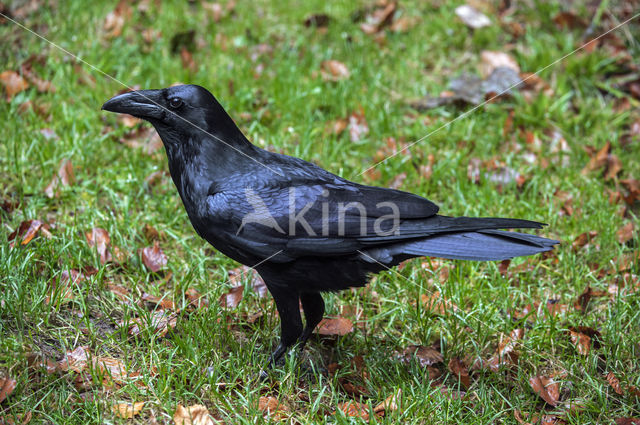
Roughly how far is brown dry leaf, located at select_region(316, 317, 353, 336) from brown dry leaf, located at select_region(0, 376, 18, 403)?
1.46 meters

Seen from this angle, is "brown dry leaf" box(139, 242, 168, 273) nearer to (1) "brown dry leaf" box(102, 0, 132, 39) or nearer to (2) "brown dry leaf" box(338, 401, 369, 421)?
(2) "brown dry leaf" box(338, 401, 369, 421)

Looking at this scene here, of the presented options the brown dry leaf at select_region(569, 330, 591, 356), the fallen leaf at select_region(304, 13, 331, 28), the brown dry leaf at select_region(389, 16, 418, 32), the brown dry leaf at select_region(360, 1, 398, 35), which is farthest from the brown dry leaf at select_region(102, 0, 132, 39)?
the brown dry leaf at select_region(569, 330, 591, 356)

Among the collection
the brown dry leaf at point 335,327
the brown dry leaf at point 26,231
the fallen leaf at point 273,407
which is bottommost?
Answer: the fallen leaf at point 273,407

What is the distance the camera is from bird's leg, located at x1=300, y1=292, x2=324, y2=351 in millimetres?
3150

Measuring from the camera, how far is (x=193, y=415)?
2.70 m

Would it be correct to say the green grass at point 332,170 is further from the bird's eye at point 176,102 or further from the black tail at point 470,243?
→ the bird's eye at point 176,102

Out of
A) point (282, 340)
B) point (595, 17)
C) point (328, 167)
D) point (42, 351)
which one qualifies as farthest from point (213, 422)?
point (595, 17)

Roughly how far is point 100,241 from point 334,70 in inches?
107

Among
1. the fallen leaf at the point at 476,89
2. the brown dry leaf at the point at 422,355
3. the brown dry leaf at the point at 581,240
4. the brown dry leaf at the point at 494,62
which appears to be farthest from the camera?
the brown dry leaf at the point at 494,62

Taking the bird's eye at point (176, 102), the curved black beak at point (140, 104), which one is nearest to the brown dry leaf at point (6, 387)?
the curved black beak at point (140, 104)

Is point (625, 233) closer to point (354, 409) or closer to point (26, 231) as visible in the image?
point (354, 409)

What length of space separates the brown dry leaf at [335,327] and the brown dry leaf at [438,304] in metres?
0.43

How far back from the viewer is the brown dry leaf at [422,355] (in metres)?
3.23

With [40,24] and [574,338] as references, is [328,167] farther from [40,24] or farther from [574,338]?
[40,24]
